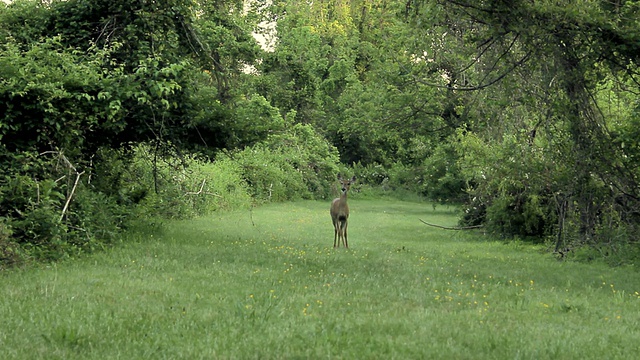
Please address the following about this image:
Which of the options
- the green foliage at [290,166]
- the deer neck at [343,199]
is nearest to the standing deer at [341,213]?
the deer neck at [343,199]

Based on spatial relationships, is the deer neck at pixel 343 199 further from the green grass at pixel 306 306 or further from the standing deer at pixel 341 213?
the green grass at pixel 306 306

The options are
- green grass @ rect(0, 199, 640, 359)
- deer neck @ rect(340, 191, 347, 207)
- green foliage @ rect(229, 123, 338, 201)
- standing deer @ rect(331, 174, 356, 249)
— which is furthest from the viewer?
green foliage @ rect(229, 123, 338, 201)

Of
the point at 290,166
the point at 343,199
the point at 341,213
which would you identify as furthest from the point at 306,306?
the point at 290,166

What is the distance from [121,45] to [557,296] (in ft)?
35.1

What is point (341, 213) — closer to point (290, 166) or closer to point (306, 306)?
point (306, 306)

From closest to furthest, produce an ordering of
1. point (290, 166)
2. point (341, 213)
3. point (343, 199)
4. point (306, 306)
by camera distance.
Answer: point (306, 306), point (341, 213), point (343, 199), point (290, 166)

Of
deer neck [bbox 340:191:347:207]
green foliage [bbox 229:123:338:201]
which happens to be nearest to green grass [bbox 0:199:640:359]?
deer neck [bbox 340:191:347:207]

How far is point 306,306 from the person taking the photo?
988 centimetres

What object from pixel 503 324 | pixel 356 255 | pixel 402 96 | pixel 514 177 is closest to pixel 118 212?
pixel 356 255

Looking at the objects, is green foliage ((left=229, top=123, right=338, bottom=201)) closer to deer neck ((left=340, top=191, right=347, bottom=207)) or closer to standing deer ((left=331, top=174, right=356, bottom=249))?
standing deer ((left=331, top=174, right=356, bottom=249))

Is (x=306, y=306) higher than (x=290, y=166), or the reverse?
(x=290, y=166)

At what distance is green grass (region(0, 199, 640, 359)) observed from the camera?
7723mm

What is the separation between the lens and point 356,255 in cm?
1683

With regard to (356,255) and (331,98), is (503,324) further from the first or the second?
(331,98)
